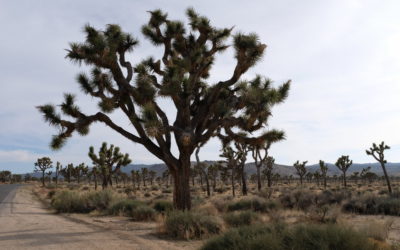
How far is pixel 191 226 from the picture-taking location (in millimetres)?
8773

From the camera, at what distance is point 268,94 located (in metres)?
11.2

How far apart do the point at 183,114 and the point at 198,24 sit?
3.43 metres

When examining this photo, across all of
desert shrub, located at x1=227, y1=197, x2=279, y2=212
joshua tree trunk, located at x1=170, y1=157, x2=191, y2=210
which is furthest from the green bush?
desert shrub, located at x1=227, y1=197, x2=279, y2=212

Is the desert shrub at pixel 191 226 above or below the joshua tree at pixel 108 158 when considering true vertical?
below

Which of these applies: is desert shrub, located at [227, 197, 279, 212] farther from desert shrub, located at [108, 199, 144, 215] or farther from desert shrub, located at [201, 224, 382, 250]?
desert shrub, located at [201, 224, 382, 250]

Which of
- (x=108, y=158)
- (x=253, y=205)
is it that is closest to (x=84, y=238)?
(x=253, y=205)

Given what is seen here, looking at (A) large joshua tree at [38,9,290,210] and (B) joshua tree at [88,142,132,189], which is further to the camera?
(B) joshua tree at [88,142,132,189]

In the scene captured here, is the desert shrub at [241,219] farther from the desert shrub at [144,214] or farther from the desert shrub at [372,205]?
the desert shrub at [372,205]

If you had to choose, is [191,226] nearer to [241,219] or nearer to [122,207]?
[241,219]

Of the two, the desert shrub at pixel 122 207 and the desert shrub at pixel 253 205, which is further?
the desert shrub at pixel 253 205

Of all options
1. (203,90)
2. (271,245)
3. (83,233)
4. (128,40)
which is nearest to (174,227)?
(83,233)

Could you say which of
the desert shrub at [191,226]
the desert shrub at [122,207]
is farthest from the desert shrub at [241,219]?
the desert shrub at [122,207]

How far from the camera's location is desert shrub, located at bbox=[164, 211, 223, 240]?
344 inches

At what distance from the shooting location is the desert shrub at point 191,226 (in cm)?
873
